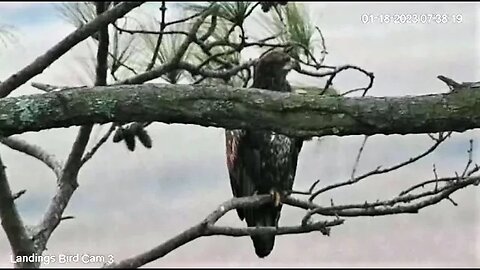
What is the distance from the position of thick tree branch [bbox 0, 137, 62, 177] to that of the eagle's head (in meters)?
0.44

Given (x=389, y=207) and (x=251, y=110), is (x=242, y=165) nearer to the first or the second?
(x=389, y=207)

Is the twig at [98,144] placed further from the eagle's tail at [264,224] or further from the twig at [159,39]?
the eagle's tail at [264,224]

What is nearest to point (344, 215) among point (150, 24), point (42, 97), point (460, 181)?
point (460, 181)

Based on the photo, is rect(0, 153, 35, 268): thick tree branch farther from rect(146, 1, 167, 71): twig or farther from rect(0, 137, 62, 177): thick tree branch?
rect(146, 1, 167, 71): twig

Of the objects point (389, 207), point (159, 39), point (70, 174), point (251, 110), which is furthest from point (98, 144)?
point (251, 110)

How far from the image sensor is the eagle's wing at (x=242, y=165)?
5.09 feet

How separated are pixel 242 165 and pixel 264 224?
0.46ft

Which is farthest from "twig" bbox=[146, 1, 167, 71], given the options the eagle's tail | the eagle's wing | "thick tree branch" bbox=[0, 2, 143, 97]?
the eagle's tail

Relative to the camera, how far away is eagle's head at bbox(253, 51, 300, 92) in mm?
1549

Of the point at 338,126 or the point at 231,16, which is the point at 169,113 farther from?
the point at 231,16

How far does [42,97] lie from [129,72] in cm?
95

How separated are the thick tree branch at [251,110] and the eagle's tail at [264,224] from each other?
0.84 m

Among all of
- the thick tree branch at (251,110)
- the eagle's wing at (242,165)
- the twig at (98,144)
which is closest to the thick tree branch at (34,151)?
the twig at (98,144)

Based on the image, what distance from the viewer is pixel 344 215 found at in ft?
3.71
